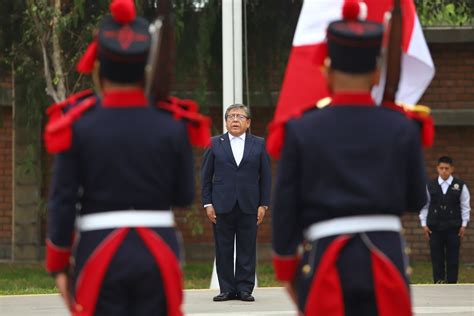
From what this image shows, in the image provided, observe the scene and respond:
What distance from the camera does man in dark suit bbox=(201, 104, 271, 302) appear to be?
47.5ft

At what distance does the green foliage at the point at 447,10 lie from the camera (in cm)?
2017

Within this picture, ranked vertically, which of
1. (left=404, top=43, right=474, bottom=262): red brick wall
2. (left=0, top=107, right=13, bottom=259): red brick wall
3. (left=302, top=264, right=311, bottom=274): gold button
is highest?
(left=302, top=264, right=311, bottom=274): gold button

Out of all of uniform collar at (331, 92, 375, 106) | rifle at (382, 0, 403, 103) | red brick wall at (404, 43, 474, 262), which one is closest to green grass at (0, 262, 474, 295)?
red brick wall at (404, 43, 474, 262)

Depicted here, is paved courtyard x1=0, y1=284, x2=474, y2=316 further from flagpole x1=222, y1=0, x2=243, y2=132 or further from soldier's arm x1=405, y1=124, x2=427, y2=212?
soldier's arm x1=405, y1=124, x2=427, y2=212

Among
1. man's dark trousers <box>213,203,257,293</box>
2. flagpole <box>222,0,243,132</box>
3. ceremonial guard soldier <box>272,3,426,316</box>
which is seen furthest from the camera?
flagpole <box>222,0,243,132</box>

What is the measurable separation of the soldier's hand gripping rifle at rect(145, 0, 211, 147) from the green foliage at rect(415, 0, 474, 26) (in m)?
14.1

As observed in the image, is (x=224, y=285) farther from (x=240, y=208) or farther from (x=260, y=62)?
(x=260, y=62)

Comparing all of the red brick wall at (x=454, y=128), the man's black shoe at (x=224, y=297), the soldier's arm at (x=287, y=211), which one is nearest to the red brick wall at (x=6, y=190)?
the red brick wall at (x=454, y=128)

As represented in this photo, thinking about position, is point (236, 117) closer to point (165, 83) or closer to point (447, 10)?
point (447, 10)

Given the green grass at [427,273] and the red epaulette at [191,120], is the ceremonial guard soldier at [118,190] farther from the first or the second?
the green grass at [427,273]

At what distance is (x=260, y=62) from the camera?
823 inches

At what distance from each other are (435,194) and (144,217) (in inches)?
526

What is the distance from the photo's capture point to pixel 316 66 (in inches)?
284

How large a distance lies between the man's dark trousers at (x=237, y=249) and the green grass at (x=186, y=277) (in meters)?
2.70
